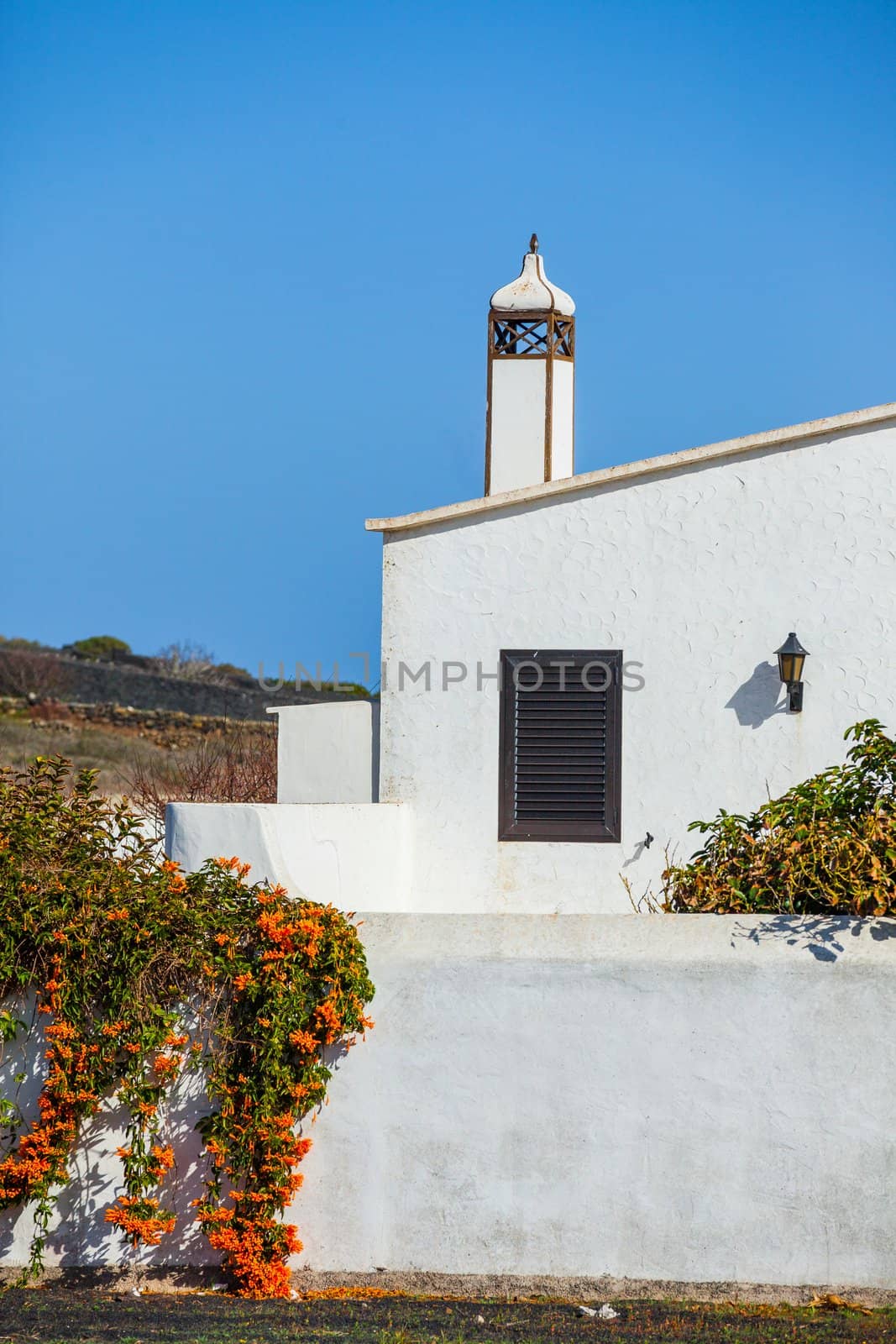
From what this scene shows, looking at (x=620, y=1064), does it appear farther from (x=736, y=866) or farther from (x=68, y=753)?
(x=68, y=753)

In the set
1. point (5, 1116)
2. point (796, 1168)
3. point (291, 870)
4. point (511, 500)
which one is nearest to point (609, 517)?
point (511, 500)

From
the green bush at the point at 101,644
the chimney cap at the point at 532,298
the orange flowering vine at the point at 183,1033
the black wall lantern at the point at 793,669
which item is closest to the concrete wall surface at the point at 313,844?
the orange flowering vine at the point at 183,1033

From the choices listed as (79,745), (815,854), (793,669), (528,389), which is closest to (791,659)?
(793,669)

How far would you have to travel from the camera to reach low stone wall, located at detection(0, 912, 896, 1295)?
19.1 feet

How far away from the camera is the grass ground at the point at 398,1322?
5.18 metres

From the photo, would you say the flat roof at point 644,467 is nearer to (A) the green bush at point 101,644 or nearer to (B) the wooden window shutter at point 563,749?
(B) the wooden window shutter at point 563,749

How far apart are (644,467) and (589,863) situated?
2.90 meters

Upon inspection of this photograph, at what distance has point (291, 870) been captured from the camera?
27.7 ft

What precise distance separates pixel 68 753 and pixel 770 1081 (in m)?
26.0

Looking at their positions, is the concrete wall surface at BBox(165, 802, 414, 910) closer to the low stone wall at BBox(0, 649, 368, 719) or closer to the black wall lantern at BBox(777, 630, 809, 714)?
the black wall lantern at BBox(777, 630, 809, 714)

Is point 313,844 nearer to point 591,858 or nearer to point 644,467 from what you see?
point 591,858

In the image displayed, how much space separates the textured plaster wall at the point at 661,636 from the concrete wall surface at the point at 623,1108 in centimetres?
379

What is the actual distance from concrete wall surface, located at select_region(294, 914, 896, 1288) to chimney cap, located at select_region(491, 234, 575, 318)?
816cm

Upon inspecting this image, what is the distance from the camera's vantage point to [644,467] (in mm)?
9859
